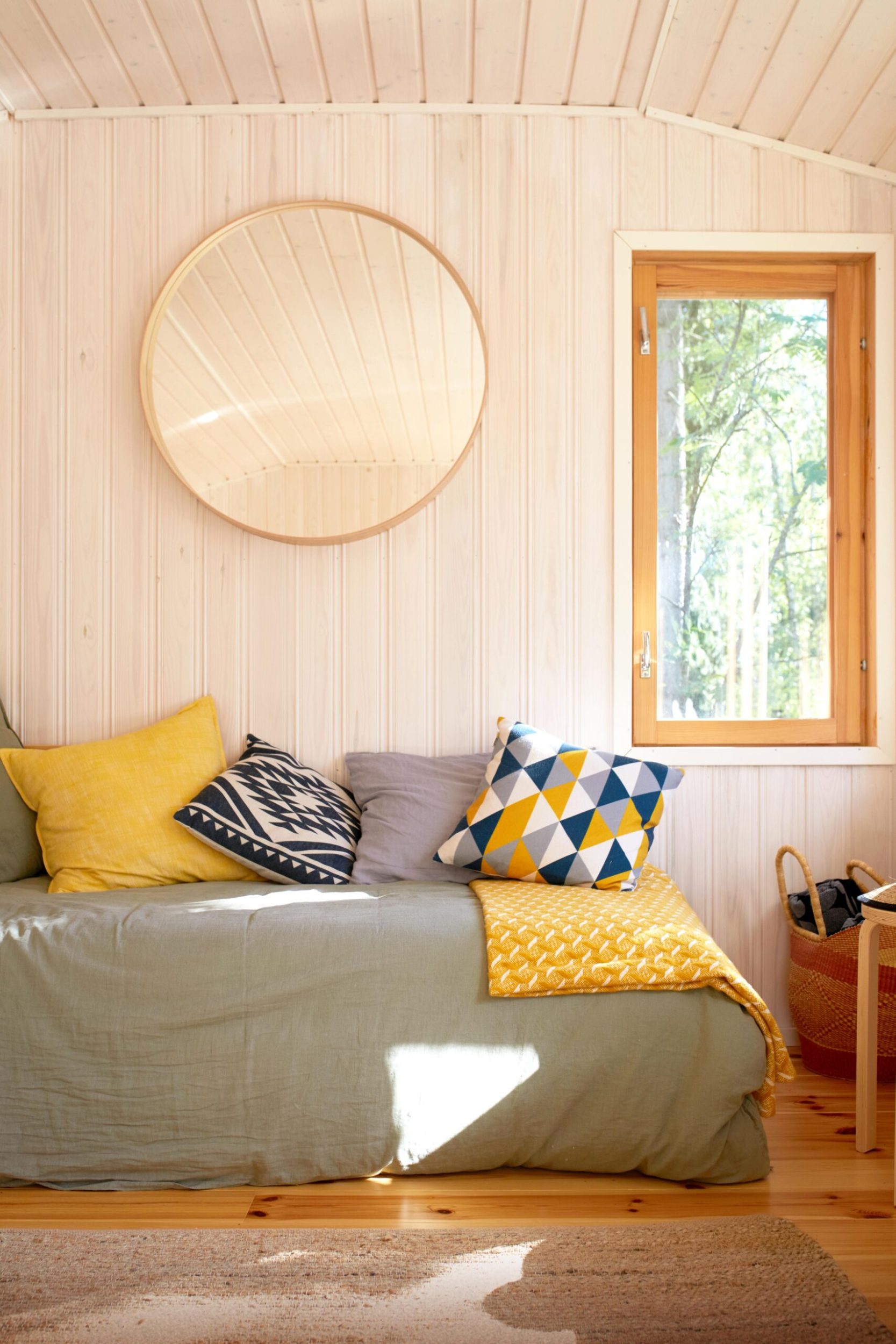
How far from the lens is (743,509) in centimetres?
250

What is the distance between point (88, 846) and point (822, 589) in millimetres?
1961

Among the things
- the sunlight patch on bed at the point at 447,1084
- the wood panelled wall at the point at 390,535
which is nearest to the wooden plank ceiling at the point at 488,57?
the wood panelled wall at the point at 390,535

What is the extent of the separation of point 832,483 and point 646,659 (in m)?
0.70

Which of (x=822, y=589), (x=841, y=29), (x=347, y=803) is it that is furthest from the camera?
(x=822, y=589)

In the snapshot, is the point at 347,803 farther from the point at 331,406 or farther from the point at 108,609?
the point at 331,406

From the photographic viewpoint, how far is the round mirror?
2.39m

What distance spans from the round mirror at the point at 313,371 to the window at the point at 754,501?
21.2 inches

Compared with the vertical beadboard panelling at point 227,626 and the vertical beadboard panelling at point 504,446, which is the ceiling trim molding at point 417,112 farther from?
the vertical beadboard panelling at point 227,626

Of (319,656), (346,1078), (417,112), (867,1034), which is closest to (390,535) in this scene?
(319,656)

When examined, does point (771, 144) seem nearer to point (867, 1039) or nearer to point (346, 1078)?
point (867, 1039)

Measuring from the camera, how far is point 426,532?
8.02 ft

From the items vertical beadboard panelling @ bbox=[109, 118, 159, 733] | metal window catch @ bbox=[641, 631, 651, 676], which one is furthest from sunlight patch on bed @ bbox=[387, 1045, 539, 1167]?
vertical beadboard panelling @ bbox=[109, 118, 159, 733]

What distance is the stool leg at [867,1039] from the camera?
5.87 ft

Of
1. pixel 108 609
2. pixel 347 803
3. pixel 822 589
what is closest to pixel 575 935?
pixel 347 803
